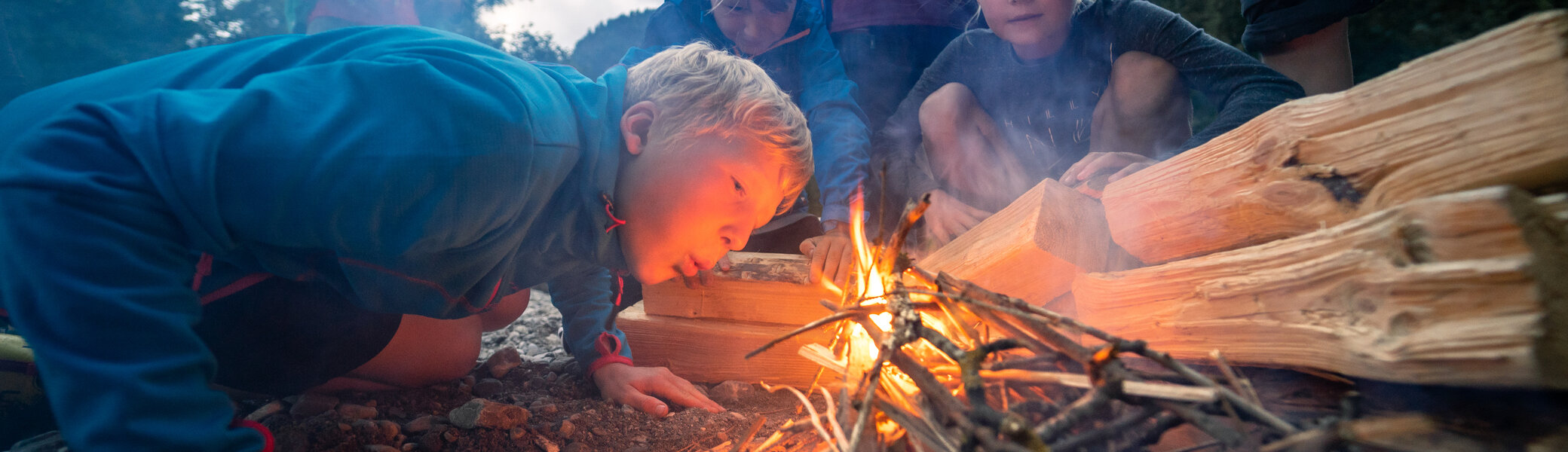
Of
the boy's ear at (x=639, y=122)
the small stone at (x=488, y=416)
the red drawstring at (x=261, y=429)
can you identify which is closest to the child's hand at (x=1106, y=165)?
the boy's ear at (x=639, y=122)

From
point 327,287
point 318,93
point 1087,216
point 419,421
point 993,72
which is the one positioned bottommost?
point 419,421

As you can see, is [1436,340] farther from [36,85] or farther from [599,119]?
[36,85]

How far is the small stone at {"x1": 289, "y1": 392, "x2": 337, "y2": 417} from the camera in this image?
1.83 metres

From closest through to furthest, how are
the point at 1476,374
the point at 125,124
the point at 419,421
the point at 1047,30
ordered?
the point at 1476,374, the point at 125,124, the point at 419,421, the point at 1047,30

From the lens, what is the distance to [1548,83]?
2.21 ft

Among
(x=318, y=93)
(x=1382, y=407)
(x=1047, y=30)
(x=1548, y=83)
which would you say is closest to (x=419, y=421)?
(x=318, y=93)

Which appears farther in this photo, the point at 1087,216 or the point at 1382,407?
the point at 1087,216

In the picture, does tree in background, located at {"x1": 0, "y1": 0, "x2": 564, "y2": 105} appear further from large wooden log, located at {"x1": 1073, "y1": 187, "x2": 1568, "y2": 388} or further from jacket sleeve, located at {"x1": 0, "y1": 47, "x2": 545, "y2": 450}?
large wooden log, located at {"x1": 1073, "y1": 187, "x2": 1568, "y2": 388}

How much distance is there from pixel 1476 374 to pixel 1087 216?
0.87 metres

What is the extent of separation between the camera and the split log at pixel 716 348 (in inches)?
80.5

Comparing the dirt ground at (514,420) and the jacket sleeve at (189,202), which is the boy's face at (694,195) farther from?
the dirt ground at (514,420)

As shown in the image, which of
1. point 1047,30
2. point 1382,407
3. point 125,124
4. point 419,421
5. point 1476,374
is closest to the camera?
point 1476,374

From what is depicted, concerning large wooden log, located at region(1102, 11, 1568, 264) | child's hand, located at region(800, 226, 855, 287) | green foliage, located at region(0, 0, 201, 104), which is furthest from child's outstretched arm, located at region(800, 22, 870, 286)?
green foliage, located at region(0, 0, 201, 104)

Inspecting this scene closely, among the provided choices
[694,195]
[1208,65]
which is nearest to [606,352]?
[694,195]
